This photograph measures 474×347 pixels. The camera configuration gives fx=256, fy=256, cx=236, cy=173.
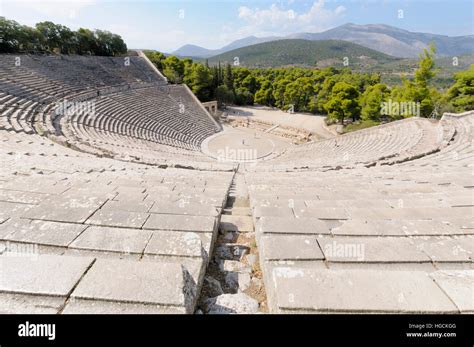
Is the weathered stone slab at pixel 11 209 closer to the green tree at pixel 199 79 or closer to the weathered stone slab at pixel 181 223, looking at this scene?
the weathered stone slab at pixel 181 223

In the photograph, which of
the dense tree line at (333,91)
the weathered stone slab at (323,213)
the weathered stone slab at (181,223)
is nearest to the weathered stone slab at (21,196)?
the weathered stone slab at (181,223)

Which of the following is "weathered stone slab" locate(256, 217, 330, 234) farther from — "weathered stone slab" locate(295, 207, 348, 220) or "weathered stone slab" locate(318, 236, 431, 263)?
"weathered stone slab" locate(295, 207, 348, 220)

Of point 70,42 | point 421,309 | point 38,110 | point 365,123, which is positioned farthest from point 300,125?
point 421,309

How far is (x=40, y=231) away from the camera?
2.46 meters

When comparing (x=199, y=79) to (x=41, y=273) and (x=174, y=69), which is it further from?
(x=41, y=273)

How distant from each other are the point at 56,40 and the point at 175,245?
34.5 m

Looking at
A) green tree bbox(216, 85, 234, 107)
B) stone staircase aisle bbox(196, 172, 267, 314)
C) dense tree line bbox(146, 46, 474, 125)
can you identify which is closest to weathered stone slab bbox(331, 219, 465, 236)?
stone staircase aisle bbox(196, 172, 267, 314)

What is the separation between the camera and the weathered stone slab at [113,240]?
229 centimetres

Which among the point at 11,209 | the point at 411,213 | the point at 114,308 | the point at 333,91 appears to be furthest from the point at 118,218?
the point at 333,91

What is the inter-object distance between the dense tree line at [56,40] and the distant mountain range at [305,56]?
9329 cm

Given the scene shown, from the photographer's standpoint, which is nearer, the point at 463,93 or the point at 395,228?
the point at 395,228

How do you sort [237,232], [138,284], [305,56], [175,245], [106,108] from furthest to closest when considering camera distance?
[305,56] → [106,108] → [237,232] → [175,245] → [138,284]

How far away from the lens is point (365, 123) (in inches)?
943
